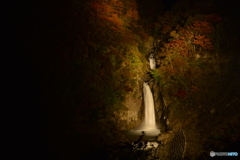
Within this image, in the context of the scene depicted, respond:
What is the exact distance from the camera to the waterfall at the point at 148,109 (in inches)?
480

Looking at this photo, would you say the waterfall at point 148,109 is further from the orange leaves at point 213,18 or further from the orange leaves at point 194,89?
the orange leaves at point 213,18

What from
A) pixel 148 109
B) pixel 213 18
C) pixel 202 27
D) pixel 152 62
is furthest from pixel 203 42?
pixel 148 109

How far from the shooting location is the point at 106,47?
11.8 metres

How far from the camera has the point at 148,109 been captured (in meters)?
12.5

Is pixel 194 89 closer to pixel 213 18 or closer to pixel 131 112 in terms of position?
pixel 131 112

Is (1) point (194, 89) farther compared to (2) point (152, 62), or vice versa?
(2) point (152, 62)

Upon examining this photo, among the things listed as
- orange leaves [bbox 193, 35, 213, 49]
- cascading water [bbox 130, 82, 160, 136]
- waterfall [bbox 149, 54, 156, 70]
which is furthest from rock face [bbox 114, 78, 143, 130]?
orange leaves [bbox 193, 35, 213, 49]

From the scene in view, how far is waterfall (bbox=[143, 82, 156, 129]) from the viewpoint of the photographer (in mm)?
12188

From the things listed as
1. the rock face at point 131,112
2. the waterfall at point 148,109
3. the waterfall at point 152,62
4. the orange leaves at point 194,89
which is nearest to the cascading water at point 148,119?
the waterfall at point 148,109

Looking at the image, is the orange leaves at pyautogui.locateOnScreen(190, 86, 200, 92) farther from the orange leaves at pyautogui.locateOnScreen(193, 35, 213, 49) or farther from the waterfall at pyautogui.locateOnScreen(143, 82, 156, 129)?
the waterfall at pyautogui.locateOnScreen(143, 82, 156, 129)

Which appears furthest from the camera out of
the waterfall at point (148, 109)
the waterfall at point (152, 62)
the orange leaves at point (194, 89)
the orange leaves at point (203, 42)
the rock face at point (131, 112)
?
the waterfall at point (152, 62)

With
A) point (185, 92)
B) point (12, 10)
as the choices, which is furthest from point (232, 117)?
point (12, 10)

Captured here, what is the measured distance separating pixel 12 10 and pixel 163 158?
39.5 ft

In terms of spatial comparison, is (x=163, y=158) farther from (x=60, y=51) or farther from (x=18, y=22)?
(x=18, y=22)
